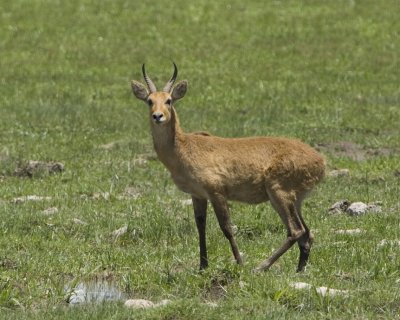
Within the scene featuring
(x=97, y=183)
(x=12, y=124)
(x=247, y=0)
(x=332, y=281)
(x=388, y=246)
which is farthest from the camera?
(x=247, y=0)

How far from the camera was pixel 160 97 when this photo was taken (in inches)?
448

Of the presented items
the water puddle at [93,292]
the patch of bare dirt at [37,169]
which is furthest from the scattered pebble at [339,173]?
the water puddle at [93,292]

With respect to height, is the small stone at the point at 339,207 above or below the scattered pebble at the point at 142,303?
below

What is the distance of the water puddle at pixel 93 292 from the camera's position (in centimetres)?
966

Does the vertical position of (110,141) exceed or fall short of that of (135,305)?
it falls short

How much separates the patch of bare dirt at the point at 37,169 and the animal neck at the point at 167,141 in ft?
19.3

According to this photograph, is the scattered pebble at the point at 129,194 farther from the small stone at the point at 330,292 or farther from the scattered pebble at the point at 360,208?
the small stone at the point at 330,292

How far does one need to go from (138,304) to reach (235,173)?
92.6 inches

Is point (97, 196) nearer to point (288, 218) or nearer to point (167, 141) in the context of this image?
point (167, 141)

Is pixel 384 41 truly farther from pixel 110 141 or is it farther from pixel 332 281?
pixel 332 281

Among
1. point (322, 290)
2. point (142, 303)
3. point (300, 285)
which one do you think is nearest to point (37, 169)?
point (142, 303)

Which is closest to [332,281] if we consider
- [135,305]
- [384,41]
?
[135,305]

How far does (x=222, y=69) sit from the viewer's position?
27906mm

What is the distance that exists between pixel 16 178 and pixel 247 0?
18.8m
